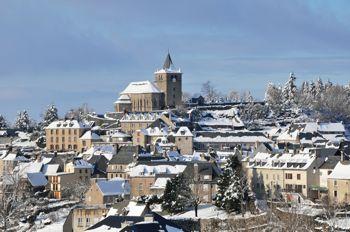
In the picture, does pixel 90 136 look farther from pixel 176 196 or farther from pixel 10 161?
pixel 176 196

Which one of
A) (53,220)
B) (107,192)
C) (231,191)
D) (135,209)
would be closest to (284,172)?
(231,191)

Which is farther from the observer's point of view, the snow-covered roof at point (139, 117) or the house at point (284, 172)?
the snow-covered roof at point (139, 117)

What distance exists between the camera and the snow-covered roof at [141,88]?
420 feet

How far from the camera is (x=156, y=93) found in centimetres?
12762

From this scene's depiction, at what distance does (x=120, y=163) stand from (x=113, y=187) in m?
11.5

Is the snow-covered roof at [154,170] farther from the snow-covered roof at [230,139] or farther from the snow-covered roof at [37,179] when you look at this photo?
the snow-covered roof at [230,139]

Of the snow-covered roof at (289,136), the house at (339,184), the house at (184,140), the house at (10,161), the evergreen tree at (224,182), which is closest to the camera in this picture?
the evergreen tree at (224,182)

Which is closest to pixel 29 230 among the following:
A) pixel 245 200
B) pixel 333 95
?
pixel 245 200

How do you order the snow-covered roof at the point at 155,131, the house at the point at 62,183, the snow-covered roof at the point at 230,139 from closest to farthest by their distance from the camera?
the house at the point at 62,183, the snow-covered roof at the point at 230,139, the snow-covered roof at the point at 155,131

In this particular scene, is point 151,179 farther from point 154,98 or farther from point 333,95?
point 333,95

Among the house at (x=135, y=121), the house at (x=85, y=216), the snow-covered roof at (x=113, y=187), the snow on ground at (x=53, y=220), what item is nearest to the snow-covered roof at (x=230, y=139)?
the house at (x=135, y=121)

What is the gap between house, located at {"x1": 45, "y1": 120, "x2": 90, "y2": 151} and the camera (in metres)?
108

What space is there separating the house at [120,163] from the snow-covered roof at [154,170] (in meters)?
8.22

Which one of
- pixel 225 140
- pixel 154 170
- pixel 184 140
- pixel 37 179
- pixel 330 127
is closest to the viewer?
pixel 154 170
